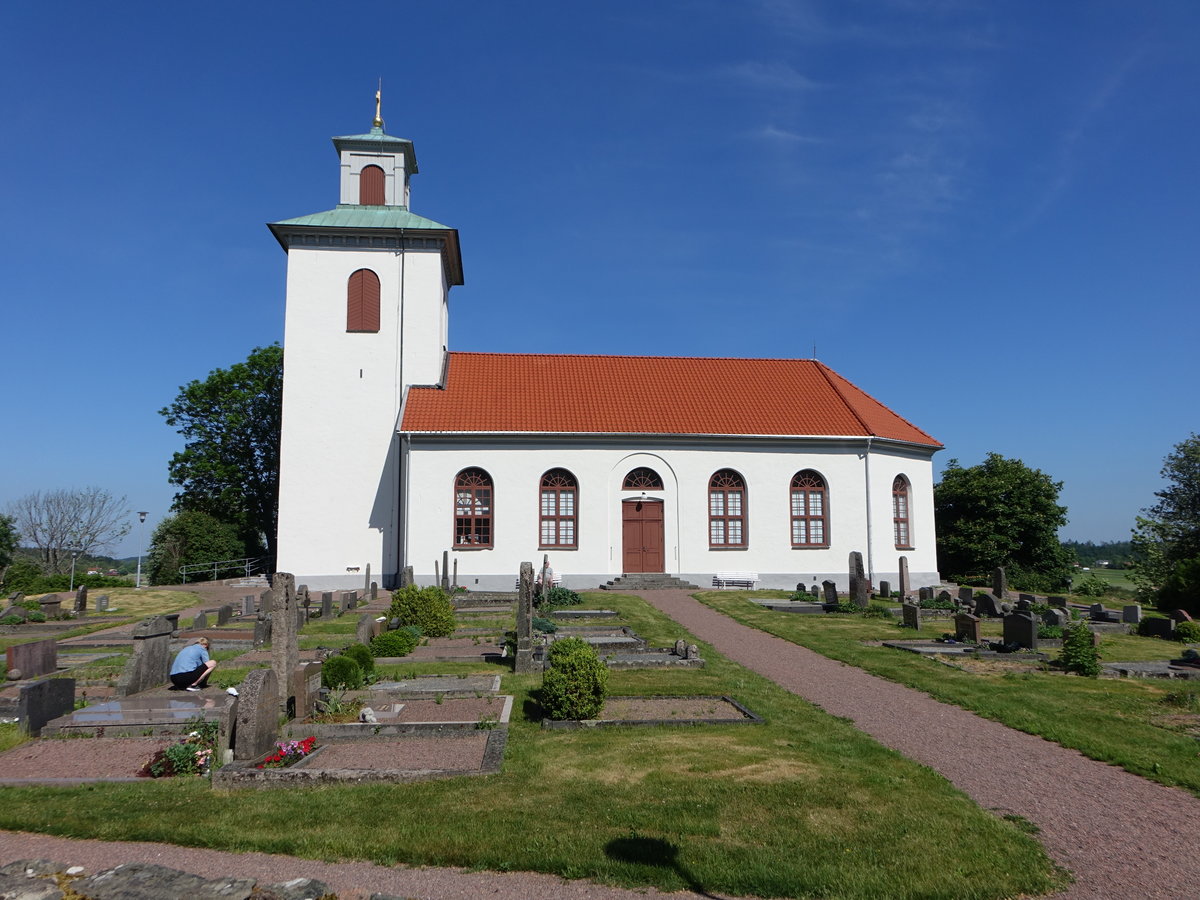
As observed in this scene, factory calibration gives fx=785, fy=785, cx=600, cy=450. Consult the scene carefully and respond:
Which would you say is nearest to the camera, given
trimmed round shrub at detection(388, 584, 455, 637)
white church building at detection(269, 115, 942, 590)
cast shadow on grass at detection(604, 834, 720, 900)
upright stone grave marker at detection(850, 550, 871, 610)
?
cast shadow on grass at detection(604, 834, 720, 900)

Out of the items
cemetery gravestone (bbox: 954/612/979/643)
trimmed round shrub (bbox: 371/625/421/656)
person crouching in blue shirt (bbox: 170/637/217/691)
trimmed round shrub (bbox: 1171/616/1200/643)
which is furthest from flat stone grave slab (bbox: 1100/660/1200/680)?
person crouching in blue shirt (bbox: 170/637/217/691)

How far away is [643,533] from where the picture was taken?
97.3 ft

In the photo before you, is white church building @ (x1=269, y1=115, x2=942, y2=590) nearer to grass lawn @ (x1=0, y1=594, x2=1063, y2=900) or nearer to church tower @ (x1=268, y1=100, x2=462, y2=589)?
church tower @ (x1=268, y1=100, x2=462, y2=589)

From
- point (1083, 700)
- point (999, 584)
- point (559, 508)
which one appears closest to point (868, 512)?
point (999, 584)

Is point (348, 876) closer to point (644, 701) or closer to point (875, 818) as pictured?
point (875, 818)

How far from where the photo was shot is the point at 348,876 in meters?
5.78

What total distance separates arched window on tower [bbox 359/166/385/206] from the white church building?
6 cm

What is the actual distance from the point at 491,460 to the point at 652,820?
74.3ft

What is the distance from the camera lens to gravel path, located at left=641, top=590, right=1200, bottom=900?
594cm

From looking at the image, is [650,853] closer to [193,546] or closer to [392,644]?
[392,644]

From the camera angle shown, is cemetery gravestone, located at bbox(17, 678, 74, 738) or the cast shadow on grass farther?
cemetery gravestone, located at bbox(17, 678, 74, 738)

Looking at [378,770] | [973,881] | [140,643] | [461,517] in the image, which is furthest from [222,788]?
[461,517]

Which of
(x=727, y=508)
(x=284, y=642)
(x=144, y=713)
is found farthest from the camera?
(x=727, y=508)

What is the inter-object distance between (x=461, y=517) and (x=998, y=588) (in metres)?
19.2
